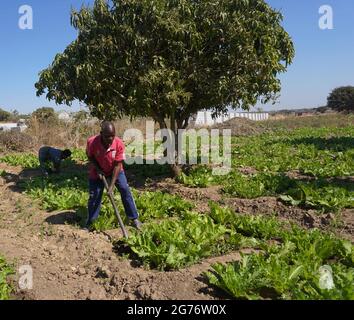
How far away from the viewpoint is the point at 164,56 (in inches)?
353

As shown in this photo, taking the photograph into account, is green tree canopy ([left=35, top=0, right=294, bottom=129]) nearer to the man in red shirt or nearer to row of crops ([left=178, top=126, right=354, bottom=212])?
row of crops ([left=178, top=126, right=354, bottom=212])

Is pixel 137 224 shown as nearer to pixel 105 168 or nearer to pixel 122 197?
pixel 122 197

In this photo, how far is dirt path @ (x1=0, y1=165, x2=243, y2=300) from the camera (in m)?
4.34

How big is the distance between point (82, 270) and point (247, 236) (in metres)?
2.27

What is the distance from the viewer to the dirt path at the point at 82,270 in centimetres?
434

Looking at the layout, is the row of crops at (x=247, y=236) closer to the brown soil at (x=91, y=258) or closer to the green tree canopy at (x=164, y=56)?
the brown soil at (x=91, y=258)

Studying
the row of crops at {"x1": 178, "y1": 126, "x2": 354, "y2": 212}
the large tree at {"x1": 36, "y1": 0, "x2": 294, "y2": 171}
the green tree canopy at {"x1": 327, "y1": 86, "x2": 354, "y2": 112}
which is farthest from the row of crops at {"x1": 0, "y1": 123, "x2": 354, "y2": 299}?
the green tree canopy at {"x1": 327, "y1": 86, "x2": 354, "y2": 112}

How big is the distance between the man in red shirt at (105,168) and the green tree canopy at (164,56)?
8.08 ft

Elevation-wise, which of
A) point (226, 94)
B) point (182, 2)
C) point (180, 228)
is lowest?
point (180, 228)
